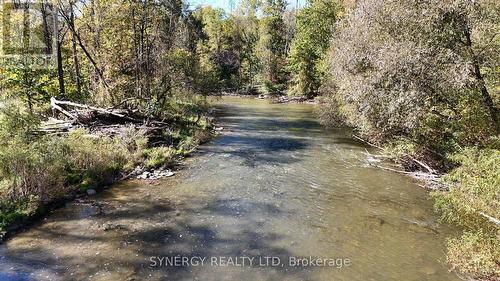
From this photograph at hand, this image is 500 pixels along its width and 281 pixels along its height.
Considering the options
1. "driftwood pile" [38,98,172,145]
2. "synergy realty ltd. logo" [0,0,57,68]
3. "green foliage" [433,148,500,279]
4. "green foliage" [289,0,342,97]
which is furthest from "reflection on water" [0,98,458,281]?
"green foliage" [289,0,342,97]

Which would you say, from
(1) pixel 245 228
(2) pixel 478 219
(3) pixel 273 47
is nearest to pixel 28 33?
(1) pixel 245 228

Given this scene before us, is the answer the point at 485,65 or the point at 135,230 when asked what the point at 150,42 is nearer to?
the point at 135,230

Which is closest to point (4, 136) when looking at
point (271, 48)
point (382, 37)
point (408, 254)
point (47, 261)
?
point (47, 261)

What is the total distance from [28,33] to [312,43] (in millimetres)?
33421

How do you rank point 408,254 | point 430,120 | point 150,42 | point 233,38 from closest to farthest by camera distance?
point 408,254 → point 430,120 → point 150,42 → point 233,38

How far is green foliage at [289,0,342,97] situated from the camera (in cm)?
4397

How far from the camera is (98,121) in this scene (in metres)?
17.3

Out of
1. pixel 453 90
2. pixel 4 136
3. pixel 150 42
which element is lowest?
pixel 4 136

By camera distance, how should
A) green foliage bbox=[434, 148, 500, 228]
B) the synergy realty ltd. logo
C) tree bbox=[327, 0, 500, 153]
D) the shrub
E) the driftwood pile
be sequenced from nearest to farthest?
green foliage bbox=[434, 148, 500, 228], tree bbox=[327, 0, 500, 153], the shrub, the driftwood pile, the synergy realty ltd. logo

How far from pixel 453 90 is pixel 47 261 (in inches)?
524

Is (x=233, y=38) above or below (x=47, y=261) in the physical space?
above

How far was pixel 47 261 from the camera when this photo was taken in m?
7.96

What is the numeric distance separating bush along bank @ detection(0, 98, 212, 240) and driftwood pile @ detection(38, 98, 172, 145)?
0.09 meters

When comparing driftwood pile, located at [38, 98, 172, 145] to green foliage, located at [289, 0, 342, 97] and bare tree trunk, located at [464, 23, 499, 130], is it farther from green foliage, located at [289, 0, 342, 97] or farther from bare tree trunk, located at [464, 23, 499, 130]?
green foliage, located at [289, 0, 342, 97]
